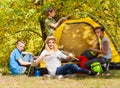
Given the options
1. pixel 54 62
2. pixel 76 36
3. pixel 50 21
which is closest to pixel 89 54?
pixel 76 36

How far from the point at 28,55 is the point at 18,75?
0.72 meters

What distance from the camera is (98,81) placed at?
23.5 feet

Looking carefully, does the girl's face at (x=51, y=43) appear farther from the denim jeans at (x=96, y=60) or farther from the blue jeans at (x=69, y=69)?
the denim jeans at (x=96, y=60)

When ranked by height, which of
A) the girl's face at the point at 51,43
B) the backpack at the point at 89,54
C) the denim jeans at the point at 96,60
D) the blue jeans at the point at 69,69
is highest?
the girl's face at the point at 51,43

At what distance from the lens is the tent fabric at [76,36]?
955 cm

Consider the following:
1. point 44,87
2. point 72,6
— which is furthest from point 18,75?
point 72,6

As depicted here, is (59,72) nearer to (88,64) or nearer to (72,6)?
(88,64)

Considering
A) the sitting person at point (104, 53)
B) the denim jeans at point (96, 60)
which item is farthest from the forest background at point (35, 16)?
the denim jeans at point (96, 60)

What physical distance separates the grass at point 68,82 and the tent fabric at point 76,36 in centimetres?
162

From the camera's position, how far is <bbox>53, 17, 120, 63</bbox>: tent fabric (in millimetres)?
9555

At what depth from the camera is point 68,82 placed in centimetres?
715

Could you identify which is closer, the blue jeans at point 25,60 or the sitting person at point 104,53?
the sitting person at point 104,53

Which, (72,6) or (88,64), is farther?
(72,6)

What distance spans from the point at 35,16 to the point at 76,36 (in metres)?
2.22
